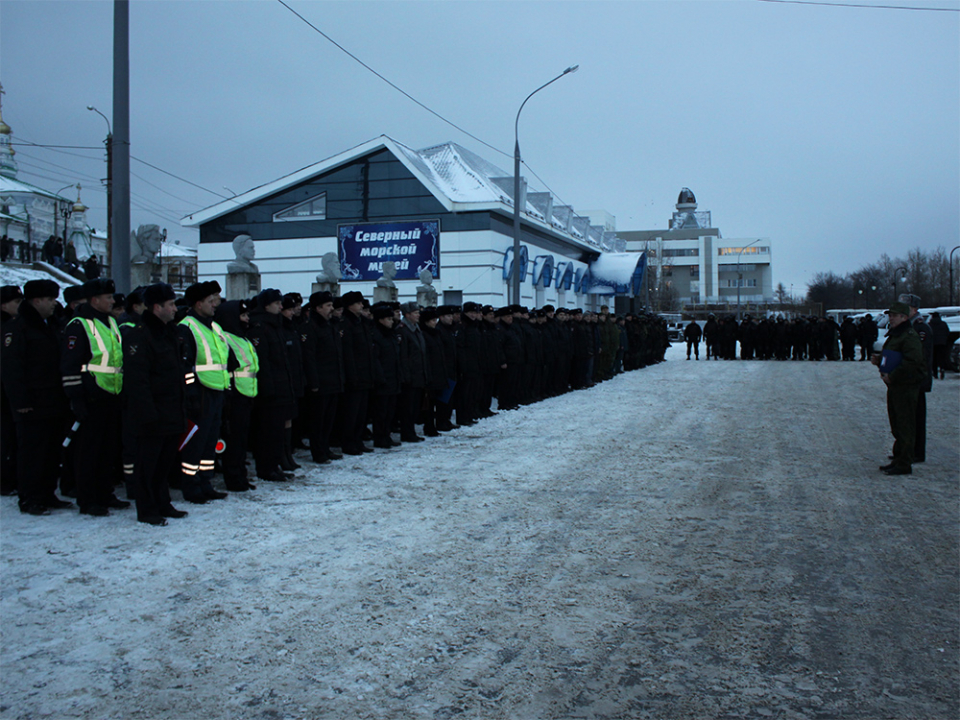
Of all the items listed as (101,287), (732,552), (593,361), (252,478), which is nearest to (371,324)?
(252,478)

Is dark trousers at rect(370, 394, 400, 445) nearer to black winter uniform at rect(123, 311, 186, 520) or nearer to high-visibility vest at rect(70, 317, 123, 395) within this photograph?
black winter uniform at rect(123, 311, 186, 520)

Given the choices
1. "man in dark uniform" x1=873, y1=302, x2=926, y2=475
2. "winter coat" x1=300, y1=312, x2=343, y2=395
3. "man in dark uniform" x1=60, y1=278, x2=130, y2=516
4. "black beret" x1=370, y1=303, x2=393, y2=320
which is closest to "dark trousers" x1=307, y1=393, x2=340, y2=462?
"winter coat" x1=300, y1=312, x2=343, y2=395

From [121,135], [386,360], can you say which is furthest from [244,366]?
[121,135]

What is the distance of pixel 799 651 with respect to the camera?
401 cm

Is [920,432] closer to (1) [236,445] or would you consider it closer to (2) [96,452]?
(1) [236,445]

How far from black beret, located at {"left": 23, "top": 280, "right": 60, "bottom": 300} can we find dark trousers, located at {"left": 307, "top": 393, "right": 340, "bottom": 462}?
3.10 meters

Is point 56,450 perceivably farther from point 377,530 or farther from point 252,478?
point 377,530

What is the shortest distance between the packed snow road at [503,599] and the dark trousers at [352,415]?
3.68 feet

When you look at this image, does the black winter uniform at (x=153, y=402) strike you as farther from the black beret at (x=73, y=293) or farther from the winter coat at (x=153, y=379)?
the black beret at (x=73, y=293)

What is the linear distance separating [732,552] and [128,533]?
14.8 ft

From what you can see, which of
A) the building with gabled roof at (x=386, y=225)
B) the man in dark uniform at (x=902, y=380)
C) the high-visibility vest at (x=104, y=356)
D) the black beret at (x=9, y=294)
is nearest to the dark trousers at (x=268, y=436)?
the high-visibility vest at (x=104, y=356)

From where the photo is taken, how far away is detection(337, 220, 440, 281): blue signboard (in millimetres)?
31578

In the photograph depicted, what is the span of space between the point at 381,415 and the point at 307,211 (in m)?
24.6

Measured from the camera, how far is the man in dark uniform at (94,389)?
20.6 ft
